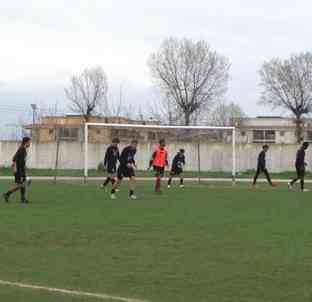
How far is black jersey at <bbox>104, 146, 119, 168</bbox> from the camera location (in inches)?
998

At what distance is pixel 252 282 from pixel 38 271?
8.45ft

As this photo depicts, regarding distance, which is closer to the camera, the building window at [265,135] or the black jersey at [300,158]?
the black jersey at [300,158]

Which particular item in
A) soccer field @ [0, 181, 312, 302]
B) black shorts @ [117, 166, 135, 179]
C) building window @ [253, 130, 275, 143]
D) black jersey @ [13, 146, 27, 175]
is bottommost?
soccer field @ [0, 181, 312, 302]

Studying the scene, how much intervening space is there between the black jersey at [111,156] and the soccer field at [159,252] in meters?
5.76

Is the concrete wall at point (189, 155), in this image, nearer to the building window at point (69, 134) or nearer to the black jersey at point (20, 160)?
the building window at point (69, 134)

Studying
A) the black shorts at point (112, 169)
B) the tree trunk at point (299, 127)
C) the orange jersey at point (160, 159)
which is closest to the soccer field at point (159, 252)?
the black shorts at point (112, 169)

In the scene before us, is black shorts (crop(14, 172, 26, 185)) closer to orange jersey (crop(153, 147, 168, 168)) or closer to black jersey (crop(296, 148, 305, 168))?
orange jersey (crop(153, 147, 168, 168))

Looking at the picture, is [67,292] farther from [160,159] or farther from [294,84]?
[294,84]

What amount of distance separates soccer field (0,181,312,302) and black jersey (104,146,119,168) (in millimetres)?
5755

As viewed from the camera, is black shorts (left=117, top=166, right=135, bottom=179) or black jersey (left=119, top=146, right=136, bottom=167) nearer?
black shorts (left=117, top=166, right=135, bottom=179)

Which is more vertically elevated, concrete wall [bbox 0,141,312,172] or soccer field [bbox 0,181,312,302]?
concrete wall [bbox 0,141,312,172]

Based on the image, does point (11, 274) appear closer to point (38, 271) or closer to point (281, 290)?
point (38, 271)

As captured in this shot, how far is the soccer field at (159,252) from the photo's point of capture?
8.60m

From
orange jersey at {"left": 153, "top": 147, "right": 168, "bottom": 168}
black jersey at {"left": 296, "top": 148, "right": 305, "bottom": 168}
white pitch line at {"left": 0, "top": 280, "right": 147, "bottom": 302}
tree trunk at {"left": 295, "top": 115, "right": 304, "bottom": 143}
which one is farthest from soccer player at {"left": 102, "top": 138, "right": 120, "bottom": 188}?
tree trunk at {"left": 295, "top": 115, "right": 304, "bottom": 143}
